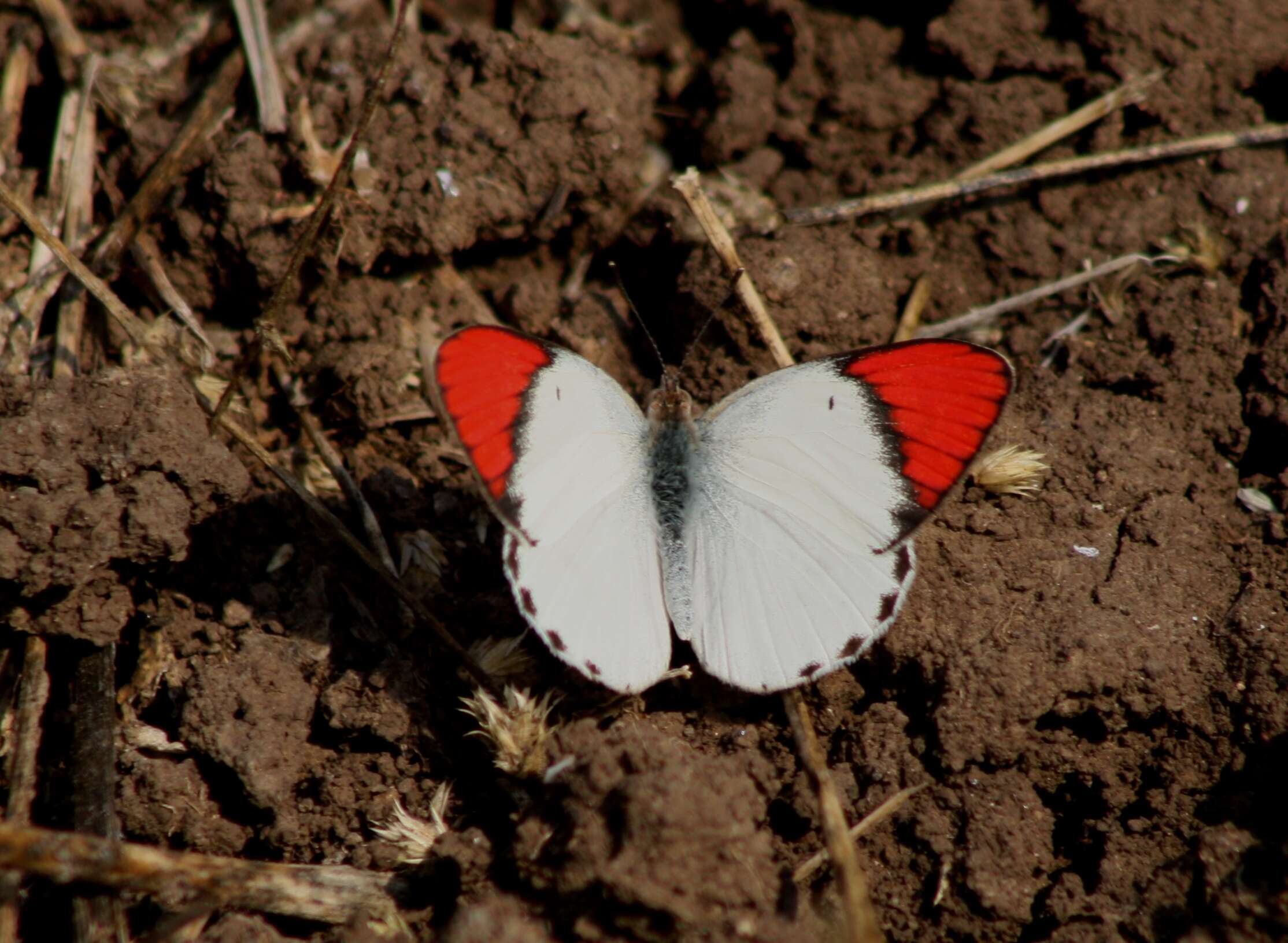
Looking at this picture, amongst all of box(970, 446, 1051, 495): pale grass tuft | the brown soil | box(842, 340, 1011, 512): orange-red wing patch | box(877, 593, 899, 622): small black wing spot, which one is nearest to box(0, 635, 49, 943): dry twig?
the brown soil

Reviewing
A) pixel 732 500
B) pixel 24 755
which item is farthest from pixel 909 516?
pixel 24 755

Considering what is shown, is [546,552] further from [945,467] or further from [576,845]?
[945,467]

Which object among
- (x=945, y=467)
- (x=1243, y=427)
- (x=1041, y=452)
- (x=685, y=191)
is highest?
(x=685, y=191)

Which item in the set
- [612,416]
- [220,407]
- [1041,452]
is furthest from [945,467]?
[220,407]

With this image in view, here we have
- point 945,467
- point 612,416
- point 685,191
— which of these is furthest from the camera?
point 685,191

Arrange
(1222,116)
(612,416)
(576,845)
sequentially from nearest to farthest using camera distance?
(576,845)
(612,416)
(1222,116)

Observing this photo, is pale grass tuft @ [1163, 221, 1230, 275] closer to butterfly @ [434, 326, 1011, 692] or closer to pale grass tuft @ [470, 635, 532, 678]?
butterfly @ [434, 326, 1011, 692]
